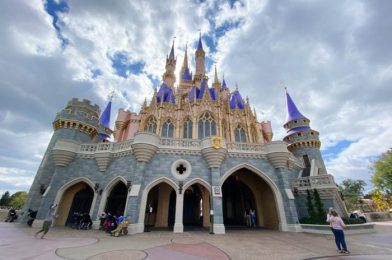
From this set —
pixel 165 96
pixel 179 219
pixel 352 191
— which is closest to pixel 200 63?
pixel 165 96

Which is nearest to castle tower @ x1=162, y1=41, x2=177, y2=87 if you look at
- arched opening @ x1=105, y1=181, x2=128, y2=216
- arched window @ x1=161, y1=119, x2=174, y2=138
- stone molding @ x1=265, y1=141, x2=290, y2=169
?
arched window @ x1=161, y1=119, x2=174, y2=138

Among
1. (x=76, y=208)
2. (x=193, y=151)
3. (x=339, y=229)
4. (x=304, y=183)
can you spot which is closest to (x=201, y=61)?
(x=193, y=151)

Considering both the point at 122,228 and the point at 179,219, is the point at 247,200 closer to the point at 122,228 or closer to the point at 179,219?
the point at 179,219

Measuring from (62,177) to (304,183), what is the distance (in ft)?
65.1

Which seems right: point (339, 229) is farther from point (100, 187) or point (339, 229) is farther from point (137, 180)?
point (100, 187)

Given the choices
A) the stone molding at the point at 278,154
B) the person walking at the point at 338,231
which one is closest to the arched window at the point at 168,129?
the stone molding at the point at 278,154

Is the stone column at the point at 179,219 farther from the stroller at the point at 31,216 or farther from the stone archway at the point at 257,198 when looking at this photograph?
the stroller at the point at 31,216

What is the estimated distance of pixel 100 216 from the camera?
509 inches

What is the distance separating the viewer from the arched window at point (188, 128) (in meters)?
21.2

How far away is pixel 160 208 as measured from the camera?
1589 centimetres

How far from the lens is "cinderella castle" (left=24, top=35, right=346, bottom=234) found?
1305 centimetres

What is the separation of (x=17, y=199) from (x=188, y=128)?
191 ft

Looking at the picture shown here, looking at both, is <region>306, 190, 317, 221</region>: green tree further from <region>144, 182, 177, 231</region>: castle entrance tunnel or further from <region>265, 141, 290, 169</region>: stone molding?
<region>144, 182, 177, 231</region>: castle entrance tunnel

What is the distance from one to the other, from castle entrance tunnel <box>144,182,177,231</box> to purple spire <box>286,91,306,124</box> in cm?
1942
